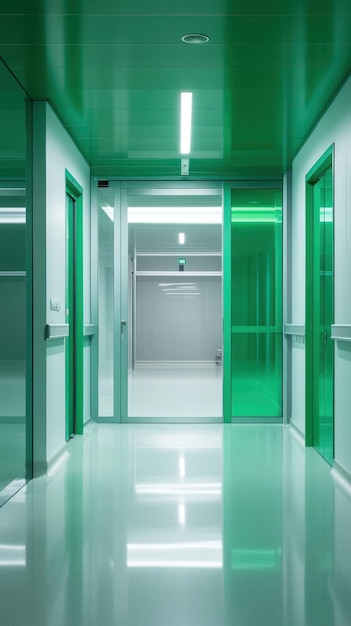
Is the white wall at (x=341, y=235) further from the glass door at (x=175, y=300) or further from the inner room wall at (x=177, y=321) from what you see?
the inner room wall at (x=177, y=321)

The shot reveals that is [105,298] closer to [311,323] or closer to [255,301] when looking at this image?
[255,301]

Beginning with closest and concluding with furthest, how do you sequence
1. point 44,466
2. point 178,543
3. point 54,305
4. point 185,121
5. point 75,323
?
point 178,543 < point 44,466 < point 54,305 < point 185,121 < point 75,323

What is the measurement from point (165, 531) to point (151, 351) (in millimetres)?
15640

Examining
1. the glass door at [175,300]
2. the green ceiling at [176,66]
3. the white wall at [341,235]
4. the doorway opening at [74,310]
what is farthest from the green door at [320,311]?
the glass door at [175,300]

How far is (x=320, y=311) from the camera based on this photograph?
7.46 meters

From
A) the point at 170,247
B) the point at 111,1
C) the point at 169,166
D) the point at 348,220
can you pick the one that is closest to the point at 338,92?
the point at 348,220

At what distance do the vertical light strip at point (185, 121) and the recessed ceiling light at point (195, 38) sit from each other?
1118 millimetres

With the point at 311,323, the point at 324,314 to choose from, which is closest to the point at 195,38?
the point at 324,314

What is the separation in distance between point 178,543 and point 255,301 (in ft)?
18.0

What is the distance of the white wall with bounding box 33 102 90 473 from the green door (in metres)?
2.80

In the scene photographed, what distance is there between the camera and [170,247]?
61.3 feet

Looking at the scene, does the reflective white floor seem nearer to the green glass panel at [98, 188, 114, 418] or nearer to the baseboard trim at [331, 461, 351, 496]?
the baseboard trim at [331, 461, 351, 496]

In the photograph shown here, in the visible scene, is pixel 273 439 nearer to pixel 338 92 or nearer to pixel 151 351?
pixel 338 92

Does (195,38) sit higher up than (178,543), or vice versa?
(195,38)
